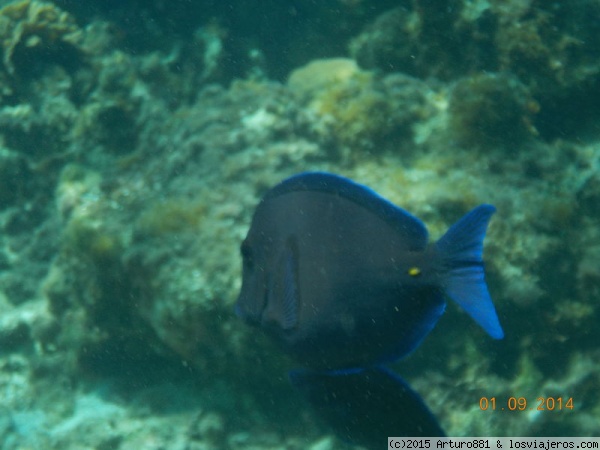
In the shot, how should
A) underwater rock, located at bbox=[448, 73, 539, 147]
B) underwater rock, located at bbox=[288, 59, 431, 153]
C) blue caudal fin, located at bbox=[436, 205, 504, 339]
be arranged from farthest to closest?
underwater rock, located at bbox=[288, 59, 431, 153] < underwater rock, located at bbox=[448, 73, 539, 147] < blue caudal fin, located at bbox=[436, 205, 504, 339]

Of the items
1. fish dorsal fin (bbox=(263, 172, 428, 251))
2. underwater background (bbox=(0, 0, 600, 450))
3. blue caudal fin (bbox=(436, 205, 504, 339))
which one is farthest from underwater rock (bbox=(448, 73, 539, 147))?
blue caudal fin (bbox=(436, 205, 504, 339))

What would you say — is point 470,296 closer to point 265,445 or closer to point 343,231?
point 343,231

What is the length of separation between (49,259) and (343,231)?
5191 millimetres

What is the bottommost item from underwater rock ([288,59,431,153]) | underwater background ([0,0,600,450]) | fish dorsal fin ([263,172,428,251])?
underwater background ([0,0,600,450])

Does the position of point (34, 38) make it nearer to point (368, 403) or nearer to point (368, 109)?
point (368, 109)

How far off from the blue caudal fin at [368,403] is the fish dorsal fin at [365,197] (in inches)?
22.9

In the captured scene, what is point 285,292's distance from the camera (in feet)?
6.19

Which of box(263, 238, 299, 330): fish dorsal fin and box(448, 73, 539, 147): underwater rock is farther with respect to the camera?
box(448, 73, 539, 147): underwater rock

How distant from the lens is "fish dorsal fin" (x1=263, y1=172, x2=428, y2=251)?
186 centimetres

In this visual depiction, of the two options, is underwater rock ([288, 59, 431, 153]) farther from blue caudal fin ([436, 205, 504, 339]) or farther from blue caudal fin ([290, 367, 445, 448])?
blue caudal fin ([290, 367, 445, 448])

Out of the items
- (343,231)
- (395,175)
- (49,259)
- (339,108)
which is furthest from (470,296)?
(49,259)

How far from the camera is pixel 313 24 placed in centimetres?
743

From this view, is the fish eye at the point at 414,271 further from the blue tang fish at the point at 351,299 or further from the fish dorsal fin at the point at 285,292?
the fish dorsal fin at the point at 285,292

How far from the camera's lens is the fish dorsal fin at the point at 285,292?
73.2 inches
